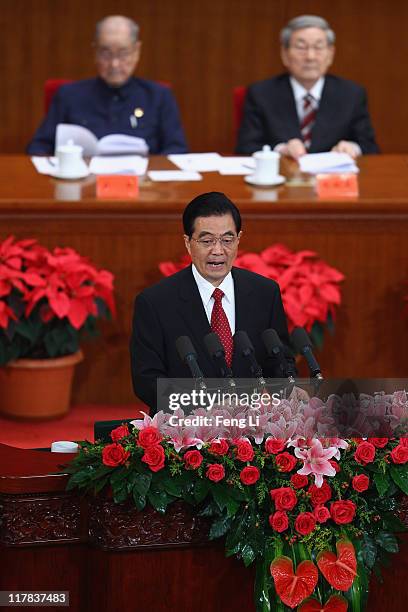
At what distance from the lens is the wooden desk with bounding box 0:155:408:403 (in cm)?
434

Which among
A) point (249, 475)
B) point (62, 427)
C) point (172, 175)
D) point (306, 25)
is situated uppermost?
point (306, 25)

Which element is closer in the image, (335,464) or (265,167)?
(335,464)

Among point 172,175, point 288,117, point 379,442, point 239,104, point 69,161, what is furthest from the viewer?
point 239,104

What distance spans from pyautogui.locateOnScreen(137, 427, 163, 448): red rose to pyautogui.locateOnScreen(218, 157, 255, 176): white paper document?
92.8 inches

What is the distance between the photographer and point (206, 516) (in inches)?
101

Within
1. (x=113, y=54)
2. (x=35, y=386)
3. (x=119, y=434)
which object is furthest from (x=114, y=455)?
(x=113, y=54)

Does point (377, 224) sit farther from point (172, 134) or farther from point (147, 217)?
point (172, 134)

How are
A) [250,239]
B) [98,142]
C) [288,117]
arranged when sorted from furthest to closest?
[288,117], [98,142], [250,239]

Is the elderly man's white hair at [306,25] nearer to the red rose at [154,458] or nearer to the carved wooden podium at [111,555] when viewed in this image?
the carved wooden podium at [111,555]

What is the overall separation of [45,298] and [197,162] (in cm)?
102

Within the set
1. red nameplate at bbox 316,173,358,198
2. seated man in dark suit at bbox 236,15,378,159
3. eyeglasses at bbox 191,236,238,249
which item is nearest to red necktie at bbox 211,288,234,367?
eyeglasses at bbox 191,236,238,249

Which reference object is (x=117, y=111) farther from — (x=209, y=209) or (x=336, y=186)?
(x=209, y=209)

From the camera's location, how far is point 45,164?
4852 millimetres

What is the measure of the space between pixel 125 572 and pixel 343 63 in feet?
14.2
